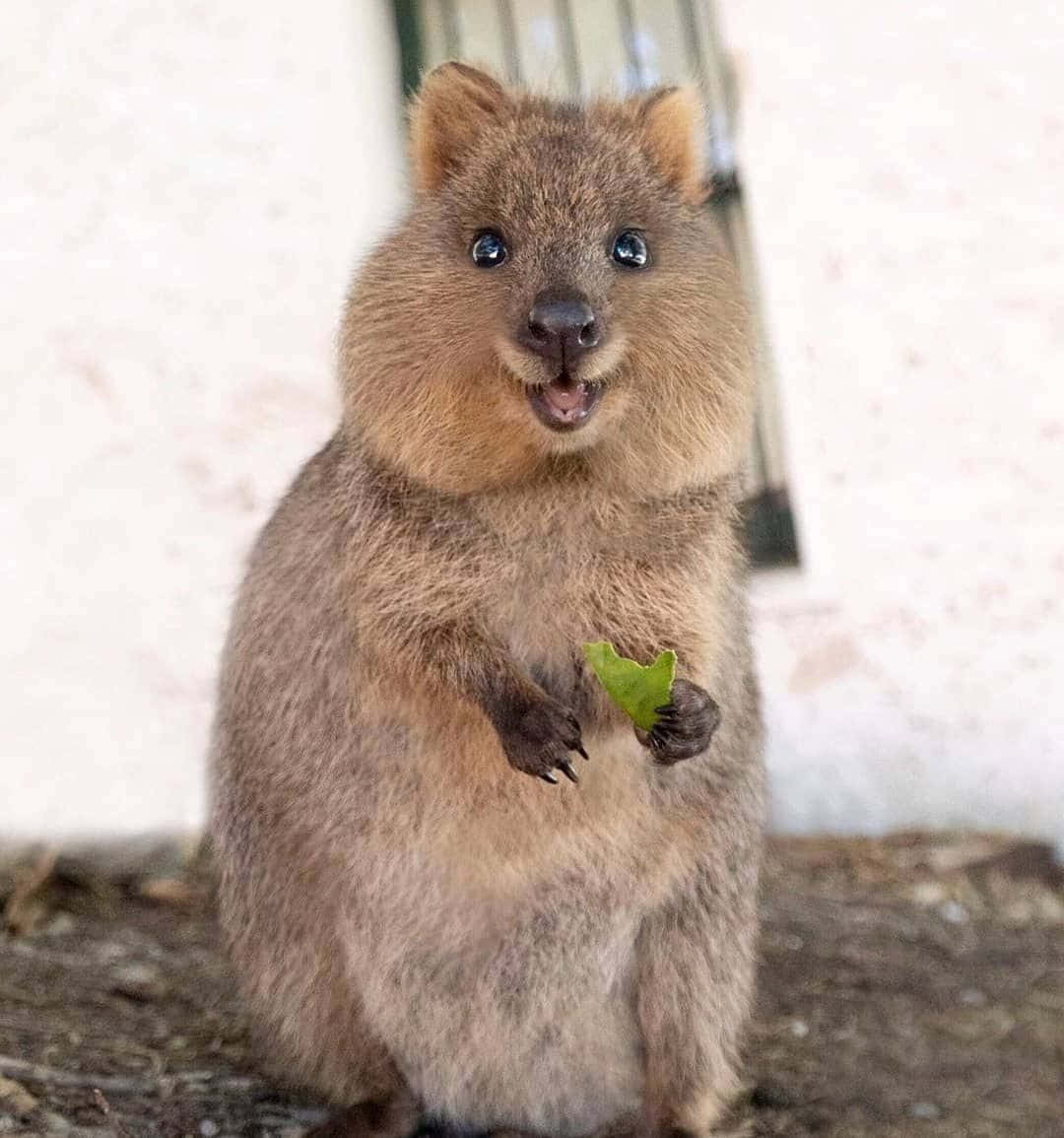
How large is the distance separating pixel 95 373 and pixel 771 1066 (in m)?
3.73

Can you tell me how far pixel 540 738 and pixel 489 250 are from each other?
0.94 meters

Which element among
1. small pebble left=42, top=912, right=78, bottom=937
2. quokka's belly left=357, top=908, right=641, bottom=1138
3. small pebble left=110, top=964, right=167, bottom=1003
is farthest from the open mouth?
small pebble left=42, top=912, right=78, bottom=937

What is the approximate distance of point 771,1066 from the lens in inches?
152

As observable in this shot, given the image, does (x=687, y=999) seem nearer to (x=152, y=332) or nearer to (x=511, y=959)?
(x=511, y=959)

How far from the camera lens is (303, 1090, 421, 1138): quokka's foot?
3129 mm

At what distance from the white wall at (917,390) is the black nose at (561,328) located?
3262 millimetres

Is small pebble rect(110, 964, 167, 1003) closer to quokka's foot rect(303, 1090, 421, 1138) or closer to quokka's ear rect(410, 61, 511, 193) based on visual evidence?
quokka's foot rect(303, 1090, 421, 1138)

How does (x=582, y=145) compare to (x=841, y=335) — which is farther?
(x=841, y=335)

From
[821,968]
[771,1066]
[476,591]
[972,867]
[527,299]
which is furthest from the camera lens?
[972,867]

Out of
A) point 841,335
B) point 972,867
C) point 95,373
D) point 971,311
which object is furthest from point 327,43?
point 972,867

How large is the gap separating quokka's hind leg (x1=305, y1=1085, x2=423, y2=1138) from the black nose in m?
1.73

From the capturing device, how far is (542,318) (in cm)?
249

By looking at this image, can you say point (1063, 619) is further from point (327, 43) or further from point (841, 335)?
point (327, 43)

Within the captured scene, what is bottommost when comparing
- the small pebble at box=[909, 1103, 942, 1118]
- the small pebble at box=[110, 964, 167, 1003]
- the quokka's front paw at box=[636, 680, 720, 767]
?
the small pebble at box=[909, 1103, 942, 1118]
